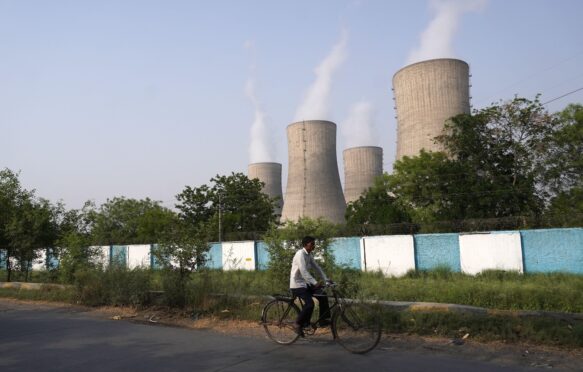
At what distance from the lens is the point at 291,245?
26.4 ft

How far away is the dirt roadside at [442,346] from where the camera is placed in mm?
4441

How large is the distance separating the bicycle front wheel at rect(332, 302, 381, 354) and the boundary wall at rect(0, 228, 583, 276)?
23.4ft

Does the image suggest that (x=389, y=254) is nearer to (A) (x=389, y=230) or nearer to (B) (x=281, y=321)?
(A) (x=389, y=230)

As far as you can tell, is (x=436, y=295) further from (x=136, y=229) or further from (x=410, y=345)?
(x=136, y=229)

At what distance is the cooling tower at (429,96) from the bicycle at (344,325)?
66.2 feet

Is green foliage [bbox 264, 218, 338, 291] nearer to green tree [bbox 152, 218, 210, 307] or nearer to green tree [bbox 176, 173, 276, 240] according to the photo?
green tree [bbox 152, 218, 210, 307]

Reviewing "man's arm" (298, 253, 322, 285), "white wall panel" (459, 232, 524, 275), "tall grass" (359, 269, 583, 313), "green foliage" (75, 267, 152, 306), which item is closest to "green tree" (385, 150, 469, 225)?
"white wall panel" (459, 232, 524, 275)

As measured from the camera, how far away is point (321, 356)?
185 inches

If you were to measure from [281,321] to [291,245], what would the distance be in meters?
2.62

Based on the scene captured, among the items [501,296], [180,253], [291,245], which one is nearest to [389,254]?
[501,296]

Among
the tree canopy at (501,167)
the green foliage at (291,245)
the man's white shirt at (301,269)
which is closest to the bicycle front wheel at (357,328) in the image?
the man's white shirt at (301,269)

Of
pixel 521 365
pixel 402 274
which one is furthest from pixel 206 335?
pixel 402 274

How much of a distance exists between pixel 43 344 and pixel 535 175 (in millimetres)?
24399

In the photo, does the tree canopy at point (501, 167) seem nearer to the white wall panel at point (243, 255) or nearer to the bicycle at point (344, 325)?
the white wall panel at point (243, 255)
